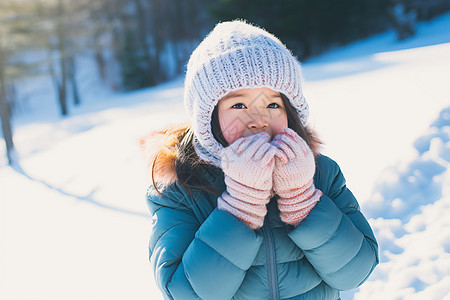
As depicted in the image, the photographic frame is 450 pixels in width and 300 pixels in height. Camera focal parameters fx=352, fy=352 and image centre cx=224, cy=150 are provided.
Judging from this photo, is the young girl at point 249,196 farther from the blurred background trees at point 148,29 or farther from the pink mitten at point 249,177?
the blurred background trees at point 148,29

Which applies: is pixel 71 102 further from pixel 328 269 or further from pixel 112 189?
pixel 328 269

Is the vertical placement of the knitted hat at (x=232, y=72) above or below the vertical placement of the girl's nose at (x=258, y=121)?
above

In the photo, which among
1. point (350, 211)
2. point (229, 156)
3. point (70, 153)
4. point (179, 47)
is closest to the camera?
point (229, 156)

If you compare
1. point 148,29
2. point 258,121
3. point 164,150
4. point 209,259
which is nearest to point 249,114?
point 258,121

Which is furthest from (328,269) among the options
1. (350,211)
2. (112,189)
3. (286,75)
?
(112,189)

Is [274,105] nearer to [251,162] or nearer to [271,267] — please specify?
[251,162]

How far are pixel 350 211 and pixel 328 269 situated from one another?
0.29m

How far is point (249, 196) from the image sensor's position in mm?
1098

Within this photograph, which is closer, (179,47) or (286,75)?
(286,75)

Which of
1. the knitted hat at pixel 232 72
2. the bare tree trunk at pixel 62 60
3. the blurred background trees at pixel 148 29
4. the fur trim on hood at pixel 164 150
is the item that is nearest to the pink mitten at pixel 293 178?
the knitted hat at pixel 232 72

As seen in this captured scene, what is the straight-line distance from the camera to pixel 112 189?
155 inches

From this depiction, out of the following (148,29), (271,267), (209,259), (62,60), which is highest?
(209,259)

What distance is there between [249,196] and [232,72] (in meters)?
0.43

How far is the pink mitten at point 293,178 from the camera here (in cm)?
111
